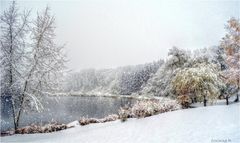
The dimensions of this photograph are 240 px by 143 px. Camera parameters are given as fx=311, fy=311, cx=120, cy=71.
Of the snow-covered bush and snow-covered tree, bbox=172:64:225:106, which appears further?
snow-covered tree, bbox=172:64:225:106

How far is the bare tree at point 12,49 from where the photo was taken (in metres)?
12.3

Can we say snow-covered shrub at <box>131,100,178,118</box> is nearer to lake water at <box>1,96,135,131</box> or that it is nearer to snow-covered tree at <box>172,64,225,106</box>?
snow-covered tree at <box>172,64,225,106</box>

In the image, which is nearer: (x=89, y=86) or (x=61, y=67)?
(x=61, y=67)

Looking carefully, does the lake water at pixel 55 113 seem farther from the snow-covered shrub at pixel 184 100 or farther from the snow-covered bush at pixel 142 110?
the snow-covered shrub at pixel 184 100

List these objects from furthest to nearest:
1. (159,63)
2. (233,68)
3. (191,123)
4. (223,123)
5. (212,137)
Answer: (159,63) → (233,68) → (191,123) → (223,123) → (212,137)

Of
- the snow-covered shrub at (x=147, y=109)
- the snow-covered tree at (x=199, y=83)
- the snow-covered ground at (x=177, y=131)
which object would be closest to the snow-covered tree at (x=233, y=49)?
the snow-covered ground at (x=177, y=131)

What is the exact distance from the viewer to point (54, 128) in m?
12.2

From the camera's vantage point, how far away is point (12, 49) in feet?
40.4

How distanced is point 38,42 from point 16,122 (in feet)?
11.3

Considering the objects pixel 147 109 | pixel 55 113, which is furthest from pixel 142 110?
pixel 55 113

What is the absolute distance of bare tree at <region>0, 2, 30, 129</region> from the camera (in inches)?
483

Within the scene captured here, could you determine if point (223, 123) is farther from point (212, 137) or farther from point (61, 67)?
point (61, 67)

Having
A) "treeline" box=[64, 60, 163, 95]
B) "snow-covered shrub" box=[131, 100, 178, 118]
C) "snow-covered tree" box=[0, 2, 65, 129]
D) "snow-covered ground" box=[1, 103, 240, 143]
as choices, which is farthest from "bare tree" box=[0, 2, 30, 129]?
"treeline" box=[64, 60, 163, 95]

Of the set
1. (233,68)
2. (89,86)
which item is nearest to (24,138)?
(233,68)
